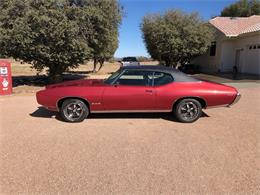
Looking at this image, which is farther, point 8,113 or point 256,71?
point 256,71

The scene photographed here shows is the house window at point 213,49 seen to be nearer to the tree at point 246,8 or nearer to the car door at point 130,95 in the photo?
the car door at point 130,95

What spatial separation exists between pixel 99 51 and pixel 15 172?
13.3m

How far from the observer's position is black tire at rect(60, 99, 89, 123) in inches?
282

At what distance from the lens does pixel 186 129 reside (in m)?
6.60

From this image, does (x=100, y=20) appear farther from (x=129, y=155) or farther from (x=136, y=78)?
(x=129, y=155)

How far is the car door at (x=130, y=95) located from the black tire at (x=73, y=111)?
0.53 m

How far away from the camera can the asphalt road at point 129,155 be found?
152 inches

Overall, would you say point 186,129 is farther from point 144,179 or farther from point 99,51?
point 99,51

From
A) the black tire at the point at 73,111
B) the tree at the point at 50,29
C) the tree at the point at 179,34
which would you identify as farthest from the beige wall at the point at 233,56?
the black tire at the point at 73,111

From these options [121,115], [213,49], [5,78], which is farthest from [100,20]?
[213,49]

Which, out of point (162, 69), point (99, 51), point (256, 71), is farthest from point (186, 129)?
point (256, 71)

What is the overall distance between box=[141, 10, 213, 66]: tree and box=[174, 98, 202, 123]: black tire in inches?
700

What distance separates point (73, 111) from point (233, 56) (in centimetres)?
2302

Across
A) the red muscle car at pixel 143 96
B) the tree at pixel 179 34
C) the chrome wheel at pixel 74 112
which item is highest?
the tree at pixel 179 34
